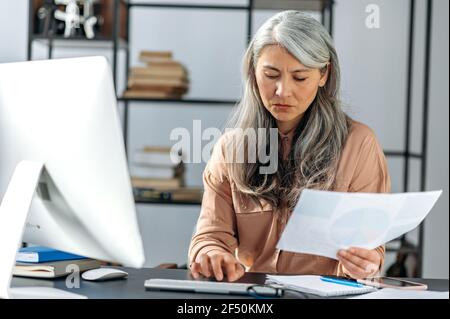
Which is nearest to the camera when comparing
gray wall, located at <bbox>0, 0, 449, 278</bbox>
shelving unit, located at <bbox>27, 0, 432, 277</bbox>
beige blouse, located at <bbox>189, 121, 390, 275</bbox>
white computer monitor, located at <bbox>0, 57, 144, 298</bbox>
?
white computer monitor, located at <bbox>0, 57, 144, 298</bbox>

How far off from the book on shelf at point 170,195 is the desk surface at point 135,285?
1266 mm

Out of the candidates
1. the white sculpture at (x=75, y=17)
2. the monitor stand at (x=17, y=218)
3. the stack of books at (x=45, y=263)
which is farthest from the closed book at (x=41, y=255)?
the white sculpture at (x=75, y=17)

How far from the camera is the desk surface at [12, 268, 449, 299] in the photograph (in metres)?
1.09

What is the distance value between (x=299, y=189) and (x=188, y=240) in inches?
49.9

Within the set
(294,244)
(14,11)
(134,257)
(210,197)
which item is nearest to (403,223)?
(294,244)

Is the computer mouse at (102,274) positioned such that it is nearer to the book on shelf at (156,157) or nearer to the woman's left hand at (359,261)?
the woman's left hand at (359,261)

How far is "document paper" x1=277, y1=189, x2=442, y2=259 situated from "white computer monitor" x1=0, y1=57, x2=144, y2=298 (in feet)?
0.80

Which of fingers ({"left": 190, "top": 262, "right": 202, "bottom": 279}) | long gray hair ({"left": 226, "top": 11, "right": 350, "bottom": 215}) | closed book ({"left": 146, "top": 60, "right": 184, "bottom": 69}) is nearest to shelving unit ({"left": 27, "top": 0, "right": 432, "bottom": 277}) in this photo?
closed book ({"left": 146, "top": 60, "right": 184, "bottom": 69})

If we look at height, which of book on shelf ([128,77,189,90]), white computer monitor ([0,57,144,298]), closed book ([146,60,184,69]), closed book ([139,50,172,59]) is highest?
closed book ([139,50,172,59])

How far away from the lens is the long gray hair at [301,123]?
1.61m

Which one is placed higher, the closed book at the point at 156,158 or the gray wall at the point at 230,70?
the gray wall at the point at 230,70

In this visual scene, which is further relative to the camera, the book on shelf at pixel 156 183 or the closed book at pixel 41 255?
the book on shelf at pixel 156 183

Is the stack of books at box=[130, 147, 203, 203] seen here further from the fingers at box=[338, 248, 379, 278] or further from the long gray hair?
the fingers at box=[338, 248, 379, 278]

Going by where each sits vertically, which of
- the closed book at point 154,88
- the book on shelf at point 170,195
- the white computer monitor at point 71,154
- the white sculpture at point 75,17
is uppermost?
the white sculpture at point 75,17
